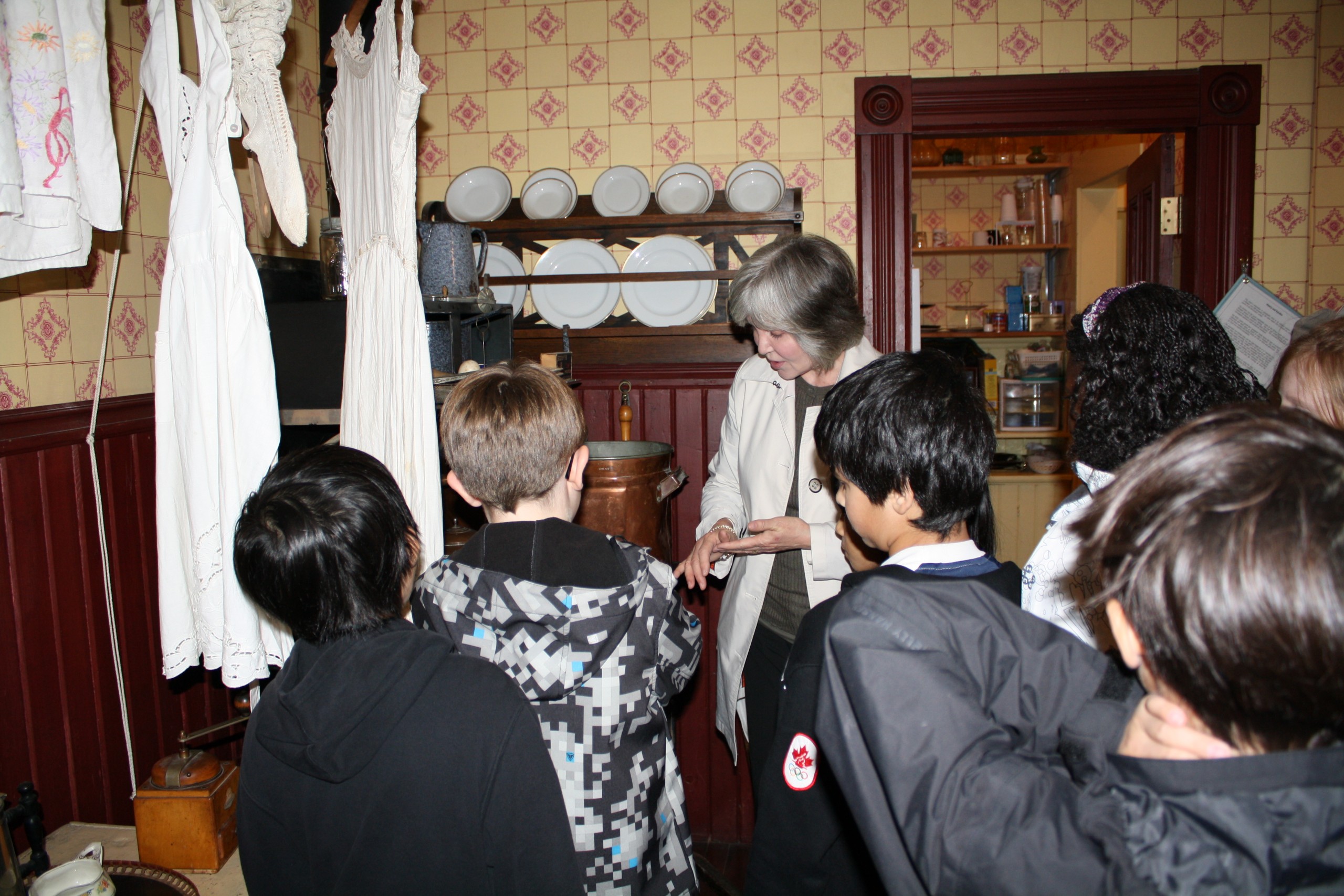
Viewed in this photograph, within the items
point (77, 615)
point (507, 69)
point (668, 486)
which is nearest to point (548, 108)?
point (507, 69)

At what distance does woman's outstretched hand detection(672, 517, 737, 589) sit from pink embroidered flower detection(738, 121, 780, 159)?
153cm

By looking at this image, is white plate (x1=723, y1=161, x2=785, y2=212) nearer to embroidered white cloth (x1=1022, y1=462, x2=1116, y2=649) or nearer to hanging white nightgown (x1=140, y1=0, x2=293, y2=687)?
hanging white nightgown (x1=140, y1=0, x2=293, y2=687)

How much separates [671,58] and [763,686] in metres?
2.20

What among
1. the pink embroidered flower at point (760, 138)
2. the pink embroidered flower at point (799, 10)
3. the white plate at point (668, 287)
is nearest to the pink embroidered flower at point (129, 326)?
the white plate at point (668, 287)

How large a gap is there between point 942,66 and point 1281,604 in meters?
2.80

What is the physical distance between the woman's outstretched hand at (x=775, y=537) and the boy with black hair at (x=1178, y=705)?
120 centimetres

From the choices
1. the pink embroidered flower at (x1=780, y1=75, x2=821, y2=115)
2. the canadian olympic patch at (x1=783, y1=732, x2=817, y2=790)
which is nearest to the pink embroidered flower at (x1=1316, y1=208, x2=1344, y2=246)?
the pink embroidered flower at (x1=780, y1=75, x2=821, y2=115)

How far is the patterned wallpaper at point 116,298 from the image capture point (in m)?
1.77

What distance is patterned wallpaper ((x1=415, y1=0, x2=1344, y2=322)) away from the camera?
2779 mm

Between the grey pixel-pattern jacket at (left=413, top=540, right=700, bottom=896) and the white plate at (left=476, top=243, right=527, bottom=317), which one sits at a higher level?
the white plate at (left=476, top=243, right=527, bottom=317)

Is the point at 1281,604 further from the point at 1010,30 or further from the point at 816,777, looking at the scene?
the point at 1010,30

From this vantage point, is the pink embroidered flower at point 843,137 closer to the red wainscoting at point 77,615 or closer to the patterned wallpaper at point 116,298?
the patterned wallpaper at point 116,298

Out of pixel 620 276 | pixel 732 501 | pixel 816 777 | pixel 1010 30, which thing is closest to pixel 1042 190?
pixel 1010 30

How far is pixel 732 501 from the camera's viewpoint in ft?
7.24
